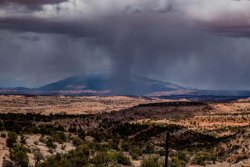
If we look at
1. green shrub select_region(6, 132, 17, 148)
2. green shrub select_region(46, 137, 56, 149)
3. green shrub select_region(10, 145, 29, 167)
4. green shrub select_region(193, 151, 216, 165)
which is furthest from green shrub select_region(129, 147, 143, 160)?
green shrub select_region(10, 145, 29, 167)

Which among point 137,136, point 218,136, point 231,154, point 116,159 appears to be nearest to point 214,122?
point 218,136

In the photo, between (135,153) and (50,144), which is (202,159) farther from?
(50,144)

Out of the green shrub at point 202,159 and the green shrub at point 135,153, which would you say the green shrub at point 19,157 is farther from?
the green shrub at point 202,159

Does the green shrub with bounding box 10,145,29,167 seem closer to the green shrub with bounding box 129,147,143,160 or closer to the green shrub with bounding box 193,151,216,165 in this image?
the green shrub with bounding box 129,147,143,160

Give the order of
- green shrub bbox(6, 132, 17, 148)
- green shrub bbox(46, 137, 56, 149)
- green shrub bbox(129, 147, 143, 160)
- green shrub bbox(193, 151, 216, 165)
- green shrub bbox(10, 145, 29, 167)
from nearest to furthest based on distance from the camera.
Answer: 1. green shrub bbox(10, 145, 29, 167)
2. green shrub bbox(6, 132, 17, 148)
3. green shrub bbox(46, 137, 56, 149)
4. green shrub bbox(129, 147, 143, 160)
5. green shrub bbox(193, 151, 216, 165)

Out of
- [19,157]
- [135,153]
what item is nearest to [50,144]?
[135,153]

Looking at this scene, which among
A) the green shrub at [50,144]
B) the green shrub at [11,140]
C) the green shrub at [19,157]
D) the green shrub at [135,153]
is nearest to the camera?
the green shrub at [19,157]

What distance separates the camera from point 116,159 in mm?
49844

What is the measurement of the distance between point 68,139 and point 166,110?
4241 inches

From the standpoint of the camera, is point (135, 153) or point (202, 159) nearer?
point (202, 159)

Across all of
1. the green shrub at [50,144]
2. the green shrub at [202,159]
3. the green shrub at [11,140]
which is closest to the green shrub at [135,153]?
the green shrub at [202,159]

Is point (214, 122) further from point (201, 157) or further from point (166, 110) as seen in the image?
point (201, 157)

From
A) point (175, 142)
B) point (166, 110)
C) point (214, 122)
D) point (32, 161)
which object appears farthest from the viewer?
point (166, 110)

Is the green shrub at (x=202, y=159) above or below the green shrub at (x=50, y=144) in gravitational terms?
below
